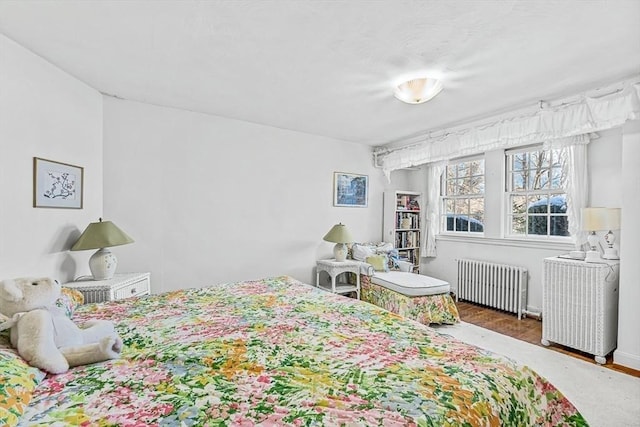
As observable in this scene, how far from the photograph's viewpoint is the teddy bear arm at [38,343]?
1177mm

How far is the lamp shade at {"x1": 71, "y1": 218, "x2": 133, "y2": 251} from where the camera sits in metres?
2.49

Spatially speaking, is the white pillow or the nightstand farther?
the white pillow

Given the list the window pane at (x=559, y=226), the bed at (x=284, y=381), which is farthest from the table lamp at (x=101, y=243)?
the window pane at (x=559, y=226)

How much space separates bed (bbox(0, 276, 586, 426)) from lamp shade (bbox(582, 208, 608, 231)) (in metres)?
2.13

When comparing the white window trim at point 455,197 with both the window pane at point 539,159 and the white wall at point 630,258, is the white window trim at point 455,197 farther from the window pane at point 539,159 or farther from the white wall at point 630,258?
the white wall at point 630,258

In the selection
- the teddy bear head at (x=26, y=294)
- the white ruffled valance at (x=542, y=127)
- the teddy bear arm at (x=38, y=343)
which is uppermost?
the white ruffled valance at (x=542, y=127)

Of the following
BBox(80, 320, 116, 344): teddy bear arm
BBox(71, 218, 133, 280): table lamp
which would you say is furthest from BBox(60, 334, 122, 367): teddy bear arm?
BBox(71, 218, 133, 280): table lamp

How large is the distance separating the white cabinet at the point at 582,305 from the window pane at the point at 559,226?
868 millimetres

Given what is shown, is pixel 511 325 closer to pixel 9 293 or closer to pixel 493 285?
pixel 493 285

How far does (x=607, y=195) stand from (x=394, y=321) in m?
2.90

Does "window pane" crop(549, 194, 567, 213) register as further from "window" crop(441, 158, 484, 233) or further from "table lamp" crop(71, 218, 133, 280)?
"table lamp" crop(71, 218, 133, 280)

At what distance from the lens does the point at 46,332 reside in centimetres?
126

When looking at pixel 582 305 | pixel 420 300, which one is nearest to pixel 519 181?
pixel 582 305

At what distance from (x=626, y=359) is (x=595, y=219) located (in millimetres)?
1158
